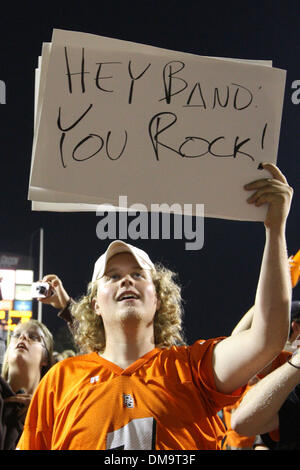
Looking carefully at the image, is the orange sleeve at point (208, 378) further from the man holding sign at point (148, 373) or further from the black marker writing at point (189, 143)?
the black marker writing at point (189, 143)

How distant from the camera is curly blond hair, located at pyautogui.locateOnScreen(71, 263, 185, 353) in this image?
7.95ft

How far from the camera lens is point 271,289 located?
174 cm

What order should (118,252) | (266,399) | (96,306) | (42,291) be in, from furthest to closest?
1. (42,291)
2. (96,306)
3. (118,252)
4. (266,399)

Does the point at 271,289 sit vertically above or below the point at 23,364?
above

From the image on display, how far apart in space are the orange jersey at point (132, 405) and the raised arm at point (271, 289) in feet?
0.71

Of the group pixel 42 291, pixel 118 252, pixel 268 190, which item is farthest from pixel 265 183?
pixel 42 291

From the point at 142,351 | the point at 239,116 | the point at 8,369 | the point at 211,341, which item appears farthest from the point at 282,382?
the point at 8,369

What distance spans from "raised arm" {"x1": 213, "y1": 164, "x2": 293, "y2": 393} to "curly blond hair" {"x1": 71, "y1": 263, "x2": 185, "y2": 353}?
0.65m

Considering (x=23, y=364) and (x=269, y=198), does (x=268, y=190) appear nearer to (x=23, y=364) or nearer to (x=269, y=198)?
(x=269, y=198)

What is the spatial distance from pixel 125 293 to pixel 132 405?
464 millimetres

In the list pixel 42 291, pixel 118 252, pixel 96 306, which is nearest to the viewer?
pixel 118 252

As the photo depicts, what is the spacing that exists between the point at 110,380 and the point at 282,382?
619 mm

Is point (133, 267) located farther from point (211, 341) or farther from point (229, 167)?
point (229, 167)

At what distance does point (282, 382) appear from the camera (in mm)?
2102
